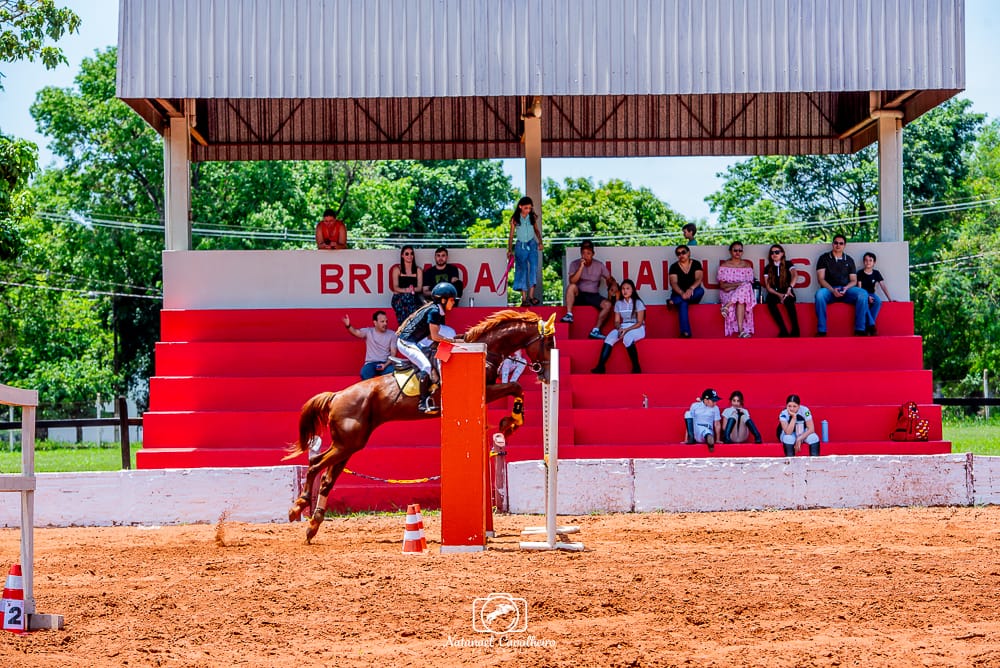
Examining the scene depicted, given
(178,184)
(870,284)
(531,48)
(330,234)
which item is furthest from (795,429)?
(178,184)

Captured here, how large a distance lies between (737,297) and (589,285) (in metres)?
2.44

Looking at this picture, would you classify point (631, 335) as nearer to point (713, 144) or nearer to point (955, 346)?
point (713, 144)

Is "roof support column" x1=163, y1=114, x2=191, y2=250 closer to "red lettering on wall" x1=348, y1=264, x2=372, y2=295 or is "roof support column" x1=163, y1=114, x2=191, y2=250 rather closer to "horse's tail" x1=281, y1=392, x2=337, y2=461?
"red lettering on wall" x1=348, y1=264, x2=372, y2=295

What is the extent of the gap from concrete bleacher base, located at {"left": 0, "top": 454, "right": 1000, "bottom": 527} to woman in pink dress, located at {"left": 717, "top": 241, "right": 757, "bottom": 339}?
433 cm

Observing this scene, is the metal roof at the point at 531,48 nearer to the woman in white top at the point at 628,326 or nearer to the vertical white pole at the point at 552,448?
the woman in white top at the point at 628,326

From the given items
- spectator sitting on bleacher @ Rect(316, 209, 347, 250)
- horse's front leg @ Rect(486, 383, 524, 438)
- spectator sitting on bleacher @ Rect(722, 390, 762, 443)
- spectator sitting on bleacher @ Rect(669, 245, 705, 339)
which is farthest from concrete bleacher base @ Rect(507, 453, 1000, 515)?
spectator sitting on bleacher @ Rect(316, 209, 347, 250)

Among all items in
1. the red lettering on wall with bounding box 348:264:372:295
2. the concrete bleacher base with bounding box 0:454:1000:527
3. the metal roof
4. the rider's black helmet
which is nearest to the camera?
the rider's black helmet

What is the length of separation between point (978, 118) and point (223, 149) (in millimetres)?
38873

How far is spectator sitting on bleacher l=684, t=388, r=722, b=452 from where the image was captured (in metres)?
19.4

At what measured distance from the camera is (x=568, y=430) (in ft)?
64.6

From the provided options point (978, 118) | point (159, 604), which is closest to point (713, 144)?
point (159, 604)

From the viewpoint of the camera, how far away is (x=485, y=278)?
2236cm

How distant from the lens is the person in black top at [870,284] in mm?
21734

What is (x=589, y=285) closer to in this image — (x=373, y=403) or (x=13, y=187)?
(x=373, y=403)
